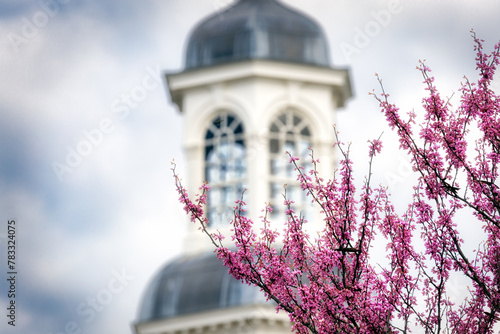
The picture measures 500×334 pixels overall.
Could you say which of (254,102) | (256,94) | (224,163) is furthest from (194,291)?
(256,94)

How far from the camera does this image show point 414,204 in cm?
1841

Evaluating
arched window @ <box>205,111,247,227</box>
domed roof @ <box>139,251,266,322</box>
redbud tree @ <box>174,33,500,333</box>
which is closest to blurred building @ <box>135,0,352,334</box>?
arched window @ <box>205,111,247,227</box>

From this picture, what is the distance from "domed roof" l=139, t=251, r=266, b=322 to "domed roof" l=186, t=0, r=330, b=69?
266 inches

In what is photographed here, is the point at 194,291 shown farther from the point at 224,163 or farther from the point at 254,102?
the point at 254,102

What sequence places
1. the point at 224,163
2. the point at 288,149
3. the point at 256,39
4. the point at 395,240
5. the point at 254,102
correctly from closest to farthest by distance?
1. the point at 395,240
2. the point at 288,149
3. the point at 224,163
4. the point at 254,102
5. the point at 256,39

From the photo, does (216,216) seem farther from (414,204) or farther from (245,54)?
(414,204)

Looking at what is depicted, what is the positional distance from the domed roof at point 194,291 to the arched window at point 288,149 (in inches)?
124

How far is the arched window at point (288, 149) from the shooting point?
4375 cm

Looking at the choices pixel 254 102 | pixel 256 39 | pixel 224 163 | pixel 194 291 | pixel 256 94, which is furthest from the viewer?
pixel 256 39

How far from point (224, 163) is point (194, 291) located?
5.23 meters

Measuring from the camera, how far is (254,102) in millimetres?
45156

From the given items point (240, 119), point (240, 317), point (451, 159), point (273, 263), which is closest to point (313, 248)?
point (273, 263)

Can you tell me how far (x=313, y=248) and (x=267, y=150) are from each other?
26.3 metres

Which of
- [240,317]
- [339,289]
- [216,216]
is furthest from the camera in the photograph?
[216,216]
